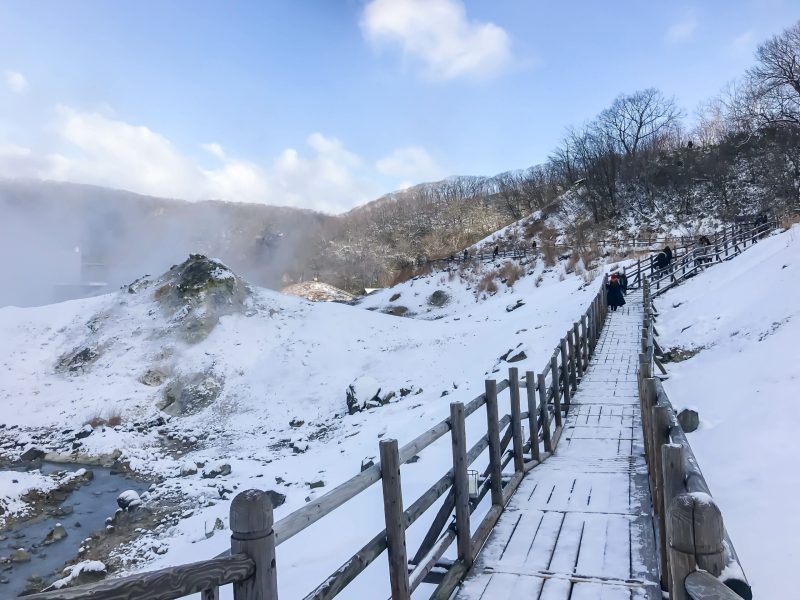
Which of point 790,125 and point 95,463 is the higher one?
point 790,125

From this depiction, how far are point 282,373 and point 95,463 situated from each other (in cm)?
615

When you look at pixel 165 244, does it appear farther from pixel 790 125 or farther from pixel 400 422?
pixel 790 125

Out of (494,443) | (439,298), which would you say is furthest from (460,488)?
(439,298)

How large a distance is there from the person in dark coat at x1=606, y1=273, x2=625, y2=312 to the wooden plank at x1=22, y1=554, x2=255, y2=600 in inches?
758

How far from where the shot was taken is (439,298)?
3156 centimetres

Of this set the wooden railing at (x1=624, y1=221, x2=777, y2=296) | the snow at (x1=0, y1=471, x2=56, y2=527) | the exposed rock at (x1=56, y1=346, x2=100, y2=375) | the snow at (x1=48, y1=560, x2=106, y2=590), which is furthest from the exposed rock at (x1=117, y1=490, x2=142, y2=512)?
the wooden railing at (x1=624, y1=221, x2=777, y2=296)

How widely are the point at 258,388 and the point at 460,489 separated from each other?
13690 mm

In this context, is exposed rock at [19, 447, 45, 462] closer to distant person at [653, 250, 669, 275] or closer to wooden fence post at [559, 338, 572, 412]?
wooden fence post at [559, 338, 572, 412]

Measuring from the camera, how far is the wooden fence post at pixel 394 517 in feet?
10.1

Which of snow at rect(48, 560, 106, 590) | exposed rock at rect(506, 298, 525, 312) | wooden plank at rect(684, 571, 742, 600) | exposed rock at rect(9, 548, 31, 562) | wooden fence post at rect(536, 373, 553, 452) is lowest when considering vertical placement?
snow at rect(48, 560, 106, 590)

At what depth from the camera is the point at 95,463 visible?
40.8 ft

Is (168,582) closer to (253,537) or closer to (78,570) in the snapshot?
(253,537)

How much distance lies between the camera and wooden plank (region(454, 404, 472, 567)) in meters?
4.10

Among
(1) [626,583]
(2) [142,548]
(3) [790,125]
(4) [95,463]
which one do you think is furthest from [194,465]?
(3) [790,125]
